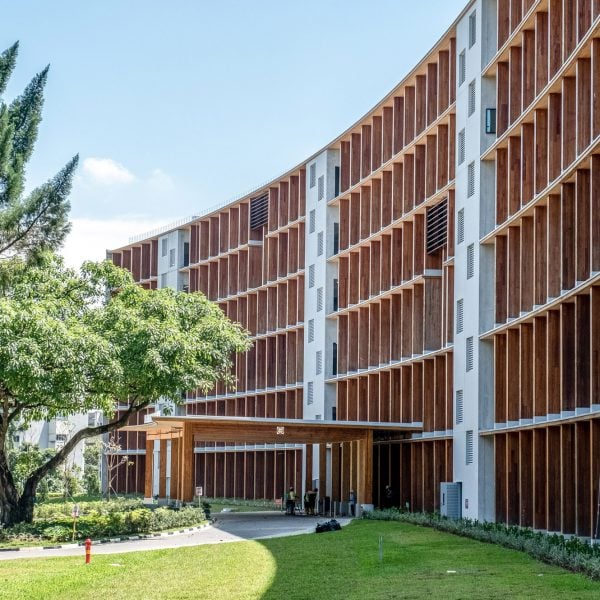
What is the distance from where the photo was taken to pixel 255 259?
2501 inches

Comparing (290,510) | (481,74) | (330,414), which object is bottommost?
(290,510)

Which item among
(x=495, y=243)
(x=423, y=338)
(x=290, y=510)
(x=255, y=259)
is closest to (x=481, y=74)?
(x=495, y=243)

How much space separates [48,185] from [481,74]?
1402 centimetres

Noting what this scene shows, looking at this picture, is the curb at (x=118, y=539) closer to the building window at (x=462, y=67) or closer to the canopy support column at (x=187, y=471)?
the canopy support column at (x=187, y=471)

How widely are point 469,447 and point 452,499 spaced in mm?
1785

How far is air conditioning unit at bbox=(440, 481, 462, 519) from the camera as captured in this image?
38688mm

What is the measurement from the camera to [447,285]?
137 feet

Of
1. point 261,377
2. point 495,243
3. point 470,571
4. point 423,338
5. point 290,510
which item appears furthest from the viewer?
point 261,377

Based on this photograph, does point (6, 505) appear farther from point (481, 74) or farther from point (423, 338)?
point (481, 74)

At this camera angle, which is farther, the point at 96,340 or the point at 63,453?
the point at 63,453

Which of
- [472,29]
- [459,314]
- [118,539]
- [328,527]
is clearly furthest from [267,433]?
[472,29]

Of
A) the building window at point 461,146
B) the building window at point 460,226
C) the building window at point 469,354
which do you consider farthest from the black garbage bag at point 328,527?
the building window at point 461,146

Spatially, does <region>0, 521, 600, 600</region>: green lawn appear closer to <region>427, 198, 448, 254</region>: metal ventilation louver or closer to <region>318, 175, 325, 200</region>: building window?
<region>427, 198, 448, 254</region>: metal ventilation louver

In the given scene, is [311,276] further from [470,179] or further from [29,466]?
[29,466]
